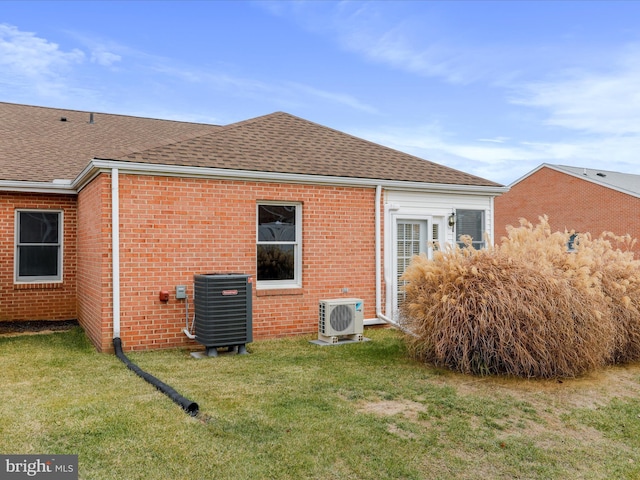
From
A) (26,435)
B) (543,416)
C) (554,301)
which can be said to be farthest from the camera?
(554,301)

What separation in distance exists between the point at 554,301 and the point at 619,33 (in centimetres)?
700

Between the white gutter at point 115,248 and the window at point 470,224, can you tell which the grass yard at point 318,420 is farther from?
the window at point 470,224

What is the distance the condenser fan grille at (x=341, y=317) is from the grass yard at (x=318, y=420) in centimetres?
124

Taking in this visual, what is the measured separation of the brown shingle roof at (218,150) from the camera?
8750 millimetres

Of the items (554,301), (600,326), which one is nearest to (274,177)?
(554,301)

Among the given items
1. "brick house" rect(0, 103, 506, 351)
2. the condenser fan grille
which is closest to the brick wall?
"brick house" rect(0, 103, 506, 351)

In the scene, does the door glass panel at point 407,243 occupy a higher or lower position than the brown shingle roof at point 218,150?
lower

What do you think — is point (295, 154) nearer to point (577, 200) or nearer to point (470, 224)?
point (470, 224)

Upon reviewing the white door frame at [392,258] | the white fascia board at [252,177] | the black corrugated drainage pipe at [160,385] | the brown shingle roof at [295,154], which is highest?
the brown shingle roof at [295,154]

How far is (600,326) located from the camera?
6.54 meters

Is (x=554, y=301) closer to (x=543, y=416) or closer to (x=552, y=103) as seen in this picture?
(x=543, y=416)

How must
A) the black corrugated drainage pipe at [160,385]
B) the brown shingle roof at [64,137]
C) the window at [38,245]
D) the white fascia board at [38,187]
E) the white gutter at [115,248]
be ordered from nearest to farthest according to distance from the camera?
the black corrugated drainage pipe at [160,385] < the white gutter at [115,248] < the white fascia board at [38,187] < the window at [38,245] < the brown shingle roof at [64,137]

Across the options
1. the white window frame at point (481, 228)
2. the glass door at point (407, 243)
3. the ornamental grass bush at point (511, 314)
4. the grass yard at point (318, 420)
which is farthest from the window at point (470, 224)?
the grass yard at point (318, 420)

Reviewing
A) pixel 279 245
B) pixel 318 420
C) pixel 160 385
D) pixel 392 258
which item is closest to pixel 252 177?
pixel 279 245
